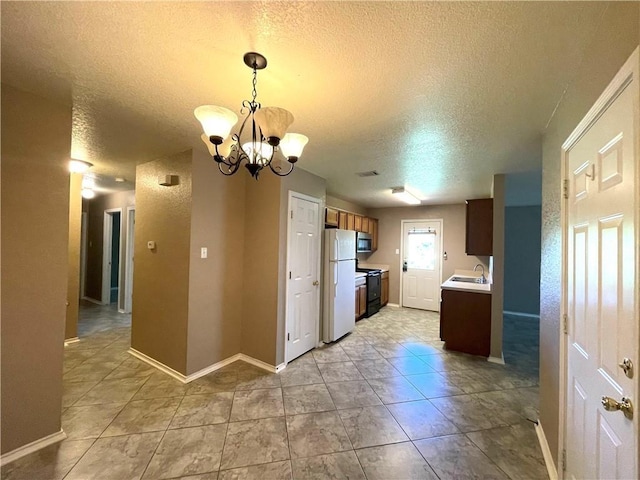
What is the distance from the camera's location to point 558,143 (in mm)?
1699

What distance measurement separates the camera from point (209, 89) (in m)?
1.65

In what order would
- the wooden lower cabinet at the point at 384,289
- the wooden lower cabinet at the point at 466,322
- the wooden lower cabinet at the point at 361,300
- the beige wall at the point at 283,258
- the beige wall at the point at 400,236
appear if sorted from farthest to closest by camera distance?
1. the wooden lower cabinet at the point at 384,289
2. the beige wall at the point at 400,236
3. the wooden lower cabinet at the point at 361,300
4. the wooden lower cabinet at the point at 466,322
5. the beige wall at the point at 283,258

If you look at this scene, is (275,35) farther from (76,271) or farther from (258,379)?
(76,271)

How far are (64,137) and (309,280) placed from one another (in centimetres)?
263

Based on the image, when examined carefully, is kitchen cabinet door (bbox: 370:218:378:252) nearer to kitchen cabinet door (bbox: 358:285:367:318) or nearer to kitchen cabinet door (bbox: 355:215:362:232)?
kitchen cabinet door (bbox: 355:215:362:232)

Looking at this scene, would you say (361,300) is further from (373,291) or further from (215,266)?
(215,266)

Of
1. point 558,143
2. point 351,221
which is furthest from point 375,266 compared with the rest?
point 558,143

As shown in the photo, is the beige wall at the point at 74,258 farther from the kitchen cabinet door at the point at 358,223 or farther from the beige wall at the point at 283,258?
the kitchen cabinet door at the point at 358,223

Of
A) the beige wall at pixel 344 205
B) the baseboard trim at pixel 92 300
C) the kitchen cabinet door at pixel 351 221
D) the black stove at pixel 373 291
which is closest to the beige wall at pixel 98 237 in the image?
the baseboard trim at pixel 92 300

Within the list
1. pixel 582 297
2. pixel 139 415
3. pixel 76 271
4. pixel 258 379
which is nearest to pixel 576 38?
pixel 582 297

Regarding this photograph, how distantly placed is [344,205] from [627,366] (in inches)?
193

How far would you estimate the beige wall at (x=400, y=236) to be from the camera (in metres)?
5.60

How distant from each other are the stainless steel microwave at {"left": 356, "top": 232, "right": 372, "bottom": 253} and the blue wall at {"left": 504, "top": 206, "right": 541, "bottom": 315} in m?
2.92

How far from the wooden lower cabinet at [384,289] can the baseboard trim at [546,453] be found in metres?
3.89
